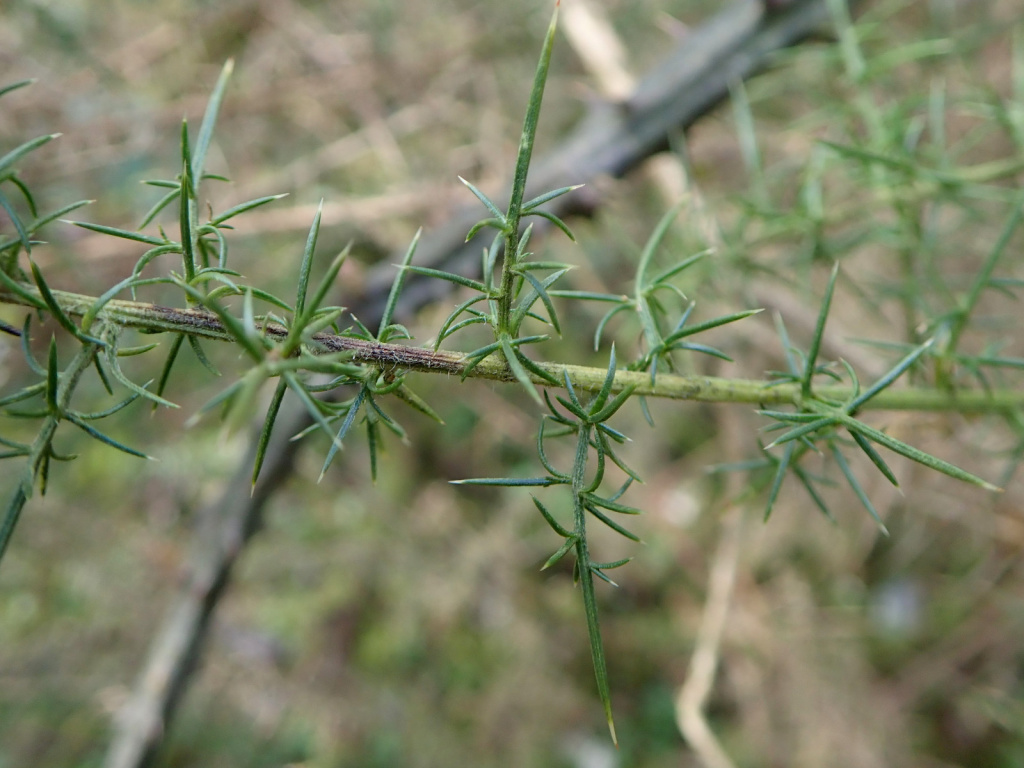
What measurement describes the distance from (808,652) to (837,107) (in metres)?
1.03

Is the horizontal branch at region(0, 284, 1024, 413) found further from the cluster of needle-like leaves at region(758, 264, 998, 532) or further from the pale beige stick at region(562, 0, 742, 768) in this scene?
the pale beige stick at region(562, 0, 742, 768)

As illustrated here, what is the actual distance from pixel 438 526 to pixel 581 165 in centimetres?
86

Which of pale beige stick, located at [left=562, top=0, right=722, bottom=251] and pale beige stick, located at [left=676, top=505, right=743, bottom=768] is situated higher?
pale beige stick, located at [left=562, top=0, right=722, bottom=251]

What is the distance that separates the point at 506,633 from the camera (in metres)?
1.44

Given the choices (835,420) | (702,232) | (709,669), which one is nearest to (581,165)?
(702,232)

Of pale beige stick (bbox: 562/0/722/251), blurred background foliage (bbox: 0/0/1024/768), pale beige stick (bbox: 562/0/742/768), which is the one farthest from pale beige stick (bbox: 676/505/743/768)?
pale beige stick (bbox: 562/0/722/251)

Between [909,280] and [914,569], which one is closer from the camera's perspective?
[909,280]

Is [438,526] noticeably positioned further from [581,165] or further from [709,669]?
[581,165]

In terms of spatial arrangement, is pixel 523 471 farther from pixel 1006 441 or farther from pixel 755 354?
pixel 1006 441

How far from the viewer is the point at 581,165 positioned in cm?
86

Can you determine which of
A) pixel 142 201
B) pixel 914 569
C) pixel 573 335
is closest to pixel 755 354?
pixel 573 335

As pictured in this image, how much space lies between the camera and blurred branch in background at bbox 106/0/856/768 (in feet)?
2.78

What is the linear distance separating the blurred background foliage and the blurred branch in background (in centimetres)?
12

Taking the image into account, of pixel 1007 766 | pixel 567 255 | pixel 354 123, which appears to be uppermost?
pixel 354 123
